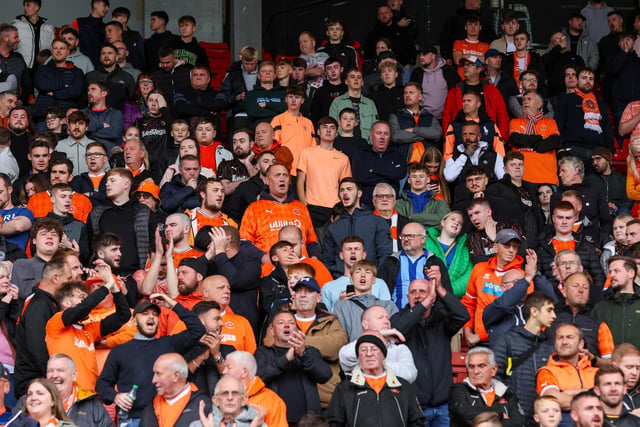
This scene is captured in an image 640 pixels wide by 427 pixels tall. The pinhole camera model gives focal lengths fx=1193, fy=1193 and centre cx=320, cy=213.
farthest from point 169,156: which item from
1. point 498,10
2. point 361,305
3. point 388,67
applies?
point 498,10

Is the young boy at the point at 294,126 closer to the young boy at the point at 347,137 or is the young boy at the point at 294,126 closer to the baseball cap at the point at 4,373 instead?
the young boy at the point at 347,137

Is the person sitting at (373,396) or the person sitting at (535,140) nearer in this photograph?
the person sitting at (373,396)

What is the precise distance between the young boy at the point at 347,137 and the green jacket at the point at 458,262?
83.2 inches

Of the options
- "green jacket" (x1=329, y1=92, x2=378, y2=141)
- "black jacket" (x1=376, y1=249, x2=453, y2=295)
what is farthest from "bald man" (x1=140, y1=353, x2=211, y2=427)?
"green jacket" (x1=329, y1=92, x2=378, y2=141)

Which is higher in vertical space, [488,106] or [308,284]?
[488,106]

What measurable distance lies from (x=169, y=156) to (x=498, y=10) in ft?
23.9

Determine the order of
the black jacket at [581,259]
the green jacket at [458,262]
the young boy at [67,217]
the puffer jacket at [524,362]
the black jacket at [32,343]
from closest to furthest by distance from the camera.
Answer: the black jacket at [32,343] → the puffer jacket at [524,362] → the young boy at [67,217] → the green jacket at [458,262] → the black jacket at [581,259]

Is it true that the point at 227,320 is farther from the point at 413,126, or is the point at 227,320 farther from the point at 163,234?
the point at 413,126

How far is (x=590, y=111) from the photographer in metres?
14.8

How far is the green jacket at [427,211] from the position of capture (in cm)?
1212

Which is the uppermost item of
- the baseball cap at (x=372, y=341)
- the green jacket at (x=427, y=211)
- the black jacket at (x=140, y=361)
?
the green jacket at (x=427, y=211)

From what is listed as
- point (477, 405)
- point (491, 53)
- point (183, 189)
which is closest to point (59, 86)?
point (183, 189)

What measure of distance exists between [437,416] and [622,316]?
75.2 inches

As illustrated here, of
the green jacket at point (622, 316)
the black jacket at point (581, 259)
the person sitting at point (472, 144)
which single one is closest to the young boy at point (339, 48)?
the person sitting at point (472, 144)
